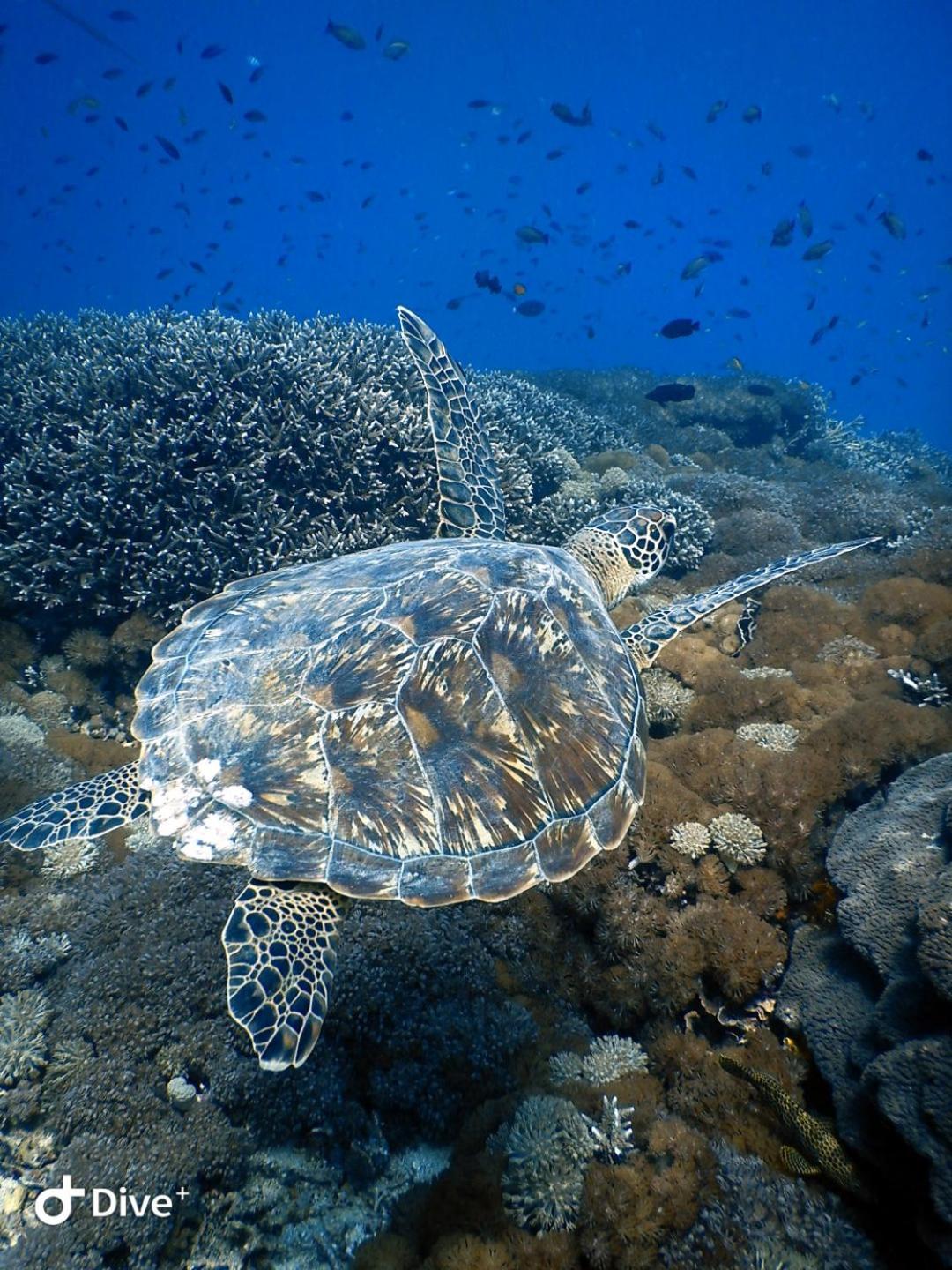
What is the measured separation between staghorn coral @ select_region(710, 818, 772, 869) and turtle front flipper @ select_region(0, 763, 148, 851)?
2852 millimetres

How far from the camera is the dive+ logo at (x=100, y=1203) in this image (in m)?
2.42

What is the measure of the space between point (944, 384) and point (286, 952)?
127 m

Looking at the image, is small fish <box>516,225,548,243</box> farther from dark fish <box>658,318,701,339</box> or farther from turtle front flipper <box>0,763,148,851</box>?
turtle front flipper <box>0,763,148,851</box>

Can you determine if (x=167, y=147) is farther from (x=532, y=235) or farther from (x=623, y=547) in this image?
(x=623, y=547)

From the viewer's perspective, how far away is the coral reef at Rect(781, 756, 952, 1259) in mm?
1900

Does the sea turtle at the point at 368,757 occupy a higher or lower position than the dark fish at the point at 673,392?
lower

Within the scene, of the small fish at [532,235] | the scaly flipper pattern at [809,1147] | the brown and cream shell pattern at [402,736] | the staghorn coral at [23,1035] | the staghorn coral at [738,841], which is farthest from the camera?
the small fish at [532,235]

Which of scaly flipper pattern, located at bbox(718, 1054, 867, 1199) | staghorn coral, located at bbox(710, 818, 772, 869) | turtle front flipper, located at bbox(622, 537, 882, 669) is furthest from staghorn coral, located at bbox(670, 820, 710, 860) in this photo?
Result: turtle front flipper, located at bbox(622, 537, 882, 669)

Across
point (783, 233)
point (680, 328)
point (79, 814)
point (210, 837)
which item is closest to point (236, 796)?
point (210, 837)

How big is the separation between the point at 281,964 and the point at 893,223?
52.4 ft

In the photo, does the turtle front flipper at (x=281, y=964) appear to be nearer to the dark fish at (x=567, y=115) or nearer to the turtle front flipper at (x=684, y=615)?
the turtle front flipper at (x=684, y=615)

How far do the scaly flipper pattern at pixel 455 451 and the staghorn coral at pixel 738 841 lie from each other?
2772 mm

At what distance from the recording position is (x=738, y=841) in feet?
10.3

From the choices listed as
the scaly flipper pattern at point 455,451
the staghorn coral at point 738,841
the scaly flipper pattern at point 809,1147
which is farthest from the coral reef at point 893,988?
the scaly flipper pattern at point 455,451
